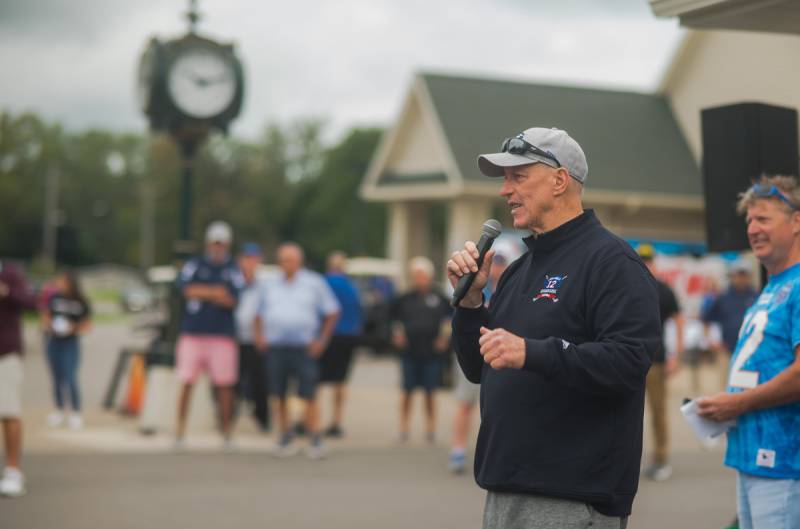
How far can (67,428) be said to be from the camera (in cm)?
1358

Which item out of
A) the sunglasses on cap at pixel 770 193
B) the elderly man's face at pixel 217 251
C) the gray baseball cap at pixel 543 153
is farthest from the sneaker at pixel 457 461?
the gray baseball cap at pixel 543 153

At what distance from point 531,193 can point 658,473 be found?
7.73 meters

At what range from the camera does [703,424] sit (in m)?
4.67

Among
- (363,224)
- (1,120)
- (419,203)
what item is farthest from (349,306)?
(1,120)

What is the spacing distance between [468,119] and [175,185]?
82.3 m

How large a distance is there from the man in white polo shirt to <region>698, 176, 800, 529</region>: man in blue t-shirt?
304 inches

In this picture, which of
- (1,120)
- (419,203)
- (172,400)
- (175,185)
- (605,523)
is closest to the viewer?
(605,523)

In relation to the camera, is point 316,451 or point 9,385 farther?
point 316,451

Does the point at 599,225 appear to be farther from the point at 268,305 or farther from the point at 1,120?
the point at 1,120

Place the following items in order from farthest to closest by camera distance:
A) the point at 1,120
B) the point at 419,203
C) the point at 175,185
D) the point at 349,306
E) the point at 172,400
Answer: the point at 1,120, the point at 175,185, the point at 419,203, the point at 349,306, the point at 172,400

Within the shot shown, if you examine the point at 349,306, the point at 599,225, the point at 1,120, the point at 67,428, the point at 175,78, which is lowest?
the point at 67,428

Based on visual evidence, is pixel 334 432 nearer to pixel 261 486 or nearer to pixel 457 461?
pixel 457 461

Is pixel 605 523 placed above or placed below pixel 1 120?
below

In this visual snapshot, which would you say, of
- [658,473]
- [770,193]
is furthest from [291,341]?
[770,193]
